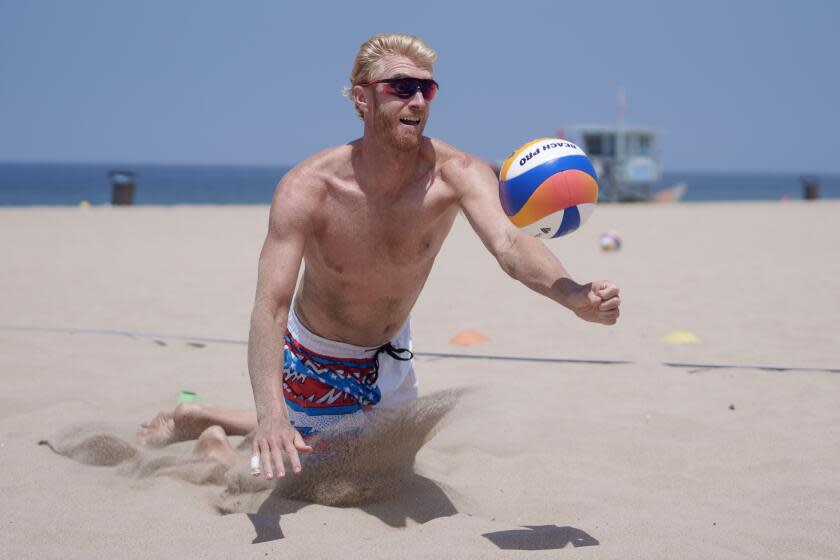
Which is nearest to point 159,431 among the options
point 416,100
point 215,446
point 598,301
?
point 215,446

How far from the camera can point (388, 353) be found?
392cm

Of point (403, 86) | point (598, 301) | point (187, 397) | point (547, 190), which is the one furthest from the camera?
point (187, 397)

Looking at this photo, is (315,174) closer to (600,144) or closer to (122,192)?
(122,192)

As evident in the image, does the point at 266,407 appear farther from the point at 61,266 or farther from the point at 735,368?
the point at 61,266

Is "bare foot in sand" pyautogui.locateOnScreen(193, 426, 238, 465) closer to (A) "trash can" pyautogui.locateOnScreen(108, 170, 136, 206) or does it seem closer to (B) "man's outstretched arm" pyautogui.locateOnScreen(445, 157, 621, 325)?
(B) "man's outstretched arm" pyautogui.locateOnScreen(445, 157, 621, 325)

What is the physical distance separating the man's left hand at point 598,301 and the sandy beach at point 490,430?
73cm

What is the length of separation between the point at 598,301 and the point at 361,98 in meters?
1.26

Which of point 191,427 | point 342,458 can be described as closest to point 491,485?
point 342,458

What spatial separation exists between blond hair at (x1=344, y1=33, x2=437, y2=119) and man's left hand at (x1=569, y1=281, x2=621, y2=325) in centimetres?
108

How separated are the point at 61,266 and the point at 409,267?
8330 mm

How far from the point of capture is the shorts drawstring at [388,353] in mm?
3869

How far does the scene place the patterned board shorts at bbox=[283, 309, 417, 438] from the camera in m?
3.81

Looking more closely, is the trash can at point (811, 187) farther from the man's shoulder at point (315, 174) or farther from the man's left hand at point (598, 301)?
the man's left hand at point (598, 301)

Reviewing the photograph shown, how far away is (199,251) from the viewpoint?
13.1 metres
